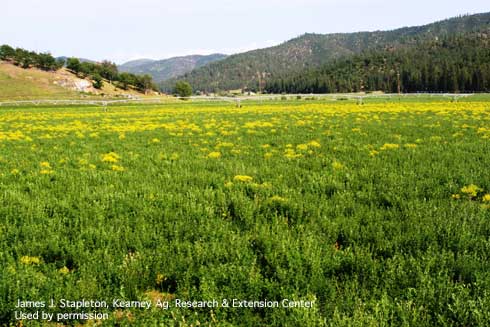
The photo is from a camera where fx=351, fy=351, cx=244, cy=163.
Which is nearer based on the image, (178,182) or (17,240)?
(17,240)

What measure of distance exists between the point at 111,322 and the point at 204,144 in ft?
38.4

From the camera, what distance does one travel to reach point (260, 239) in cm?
513

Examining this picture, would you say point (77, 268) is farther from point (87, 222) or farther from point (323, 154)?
point (323, 154)

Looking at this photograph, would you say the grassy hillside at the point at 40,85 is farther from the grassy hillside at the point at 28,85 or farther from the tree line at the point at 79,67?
the tree line at the point at 79,67

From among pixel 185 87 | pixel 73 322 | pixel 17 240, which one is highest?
pixel 185 87

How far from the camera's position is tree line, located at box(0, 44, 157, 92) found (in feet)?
518

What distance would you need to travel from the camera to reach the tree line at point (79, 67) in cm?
15788

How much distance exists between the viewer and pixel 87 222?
Answer: 19.3ft

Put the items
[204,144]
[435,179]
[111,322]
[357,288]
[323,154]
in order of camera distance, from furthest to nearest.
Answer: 1. [204,144]
2. [323,154]
3. [435,179]
4. [357,288]
5. [111,322]

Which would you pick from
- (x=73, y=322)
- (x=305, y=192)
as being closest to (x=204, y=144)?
(x=305, y=192)

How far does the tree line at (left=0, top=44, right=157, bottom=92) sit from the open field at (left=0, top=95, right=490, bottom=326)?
166009mm

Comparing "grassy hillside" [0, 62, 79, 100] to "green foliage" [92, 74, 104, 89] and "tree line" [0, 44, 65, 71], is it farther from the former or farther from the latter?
"green foliage" [92, 74, 104, 89]

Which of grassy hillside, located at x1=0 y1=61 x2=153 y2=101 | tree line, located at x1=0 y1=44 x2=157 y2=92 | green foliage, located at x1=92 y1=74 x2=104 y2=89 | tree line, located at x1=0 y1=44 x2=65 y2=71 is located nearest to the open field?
grassy hillside, located at x1=0 y1=61 x2=153 y2=101

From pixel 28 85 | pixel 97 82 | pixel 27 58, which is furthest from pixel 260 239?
pixel 27 58
